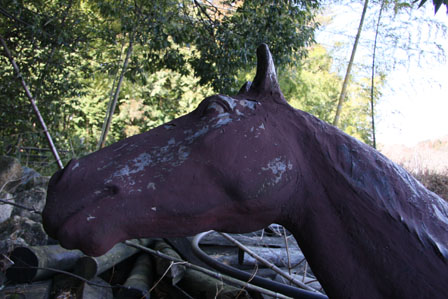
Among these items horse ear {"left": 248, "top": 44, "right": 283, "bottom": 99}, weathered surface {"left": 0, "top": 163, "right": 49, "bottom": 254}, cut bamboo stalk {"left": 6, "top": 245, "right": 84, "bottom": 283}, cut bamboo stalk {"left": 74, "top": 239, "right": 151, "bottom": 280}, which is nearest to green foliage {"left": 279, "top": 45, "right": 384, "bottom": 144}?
weathered surface {"left": 0, "top": 163, "right": 49, "bottom": 254}

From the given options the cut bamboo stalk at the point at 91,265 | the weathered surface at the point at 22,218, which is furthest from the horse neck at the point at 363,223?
the weathered surface at the point at 22,218

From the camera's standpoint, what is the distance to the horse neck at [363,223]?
0.98 metres

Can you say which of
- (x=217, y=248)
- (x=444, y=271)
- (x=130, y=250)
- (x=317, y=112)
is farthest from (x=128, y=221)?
(x=317, y=112)

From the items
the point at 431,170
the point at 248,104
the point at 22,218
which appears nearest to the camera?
the point at 248,104

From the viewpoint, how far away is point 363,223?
3.36 feet

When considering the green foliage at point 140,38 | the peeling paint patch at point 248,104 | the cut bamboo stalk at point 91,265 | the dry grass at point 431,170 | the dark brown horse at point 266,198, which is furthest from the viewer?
the dry grass at point 431,170

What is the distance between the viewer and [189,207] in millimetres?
989

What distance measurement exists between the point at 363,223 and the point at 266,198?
28cm

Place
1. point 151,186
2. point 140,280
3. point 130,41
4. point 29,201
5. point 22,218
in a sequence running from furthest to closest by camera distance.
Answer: point 130,41, point 29,201, point 22,218, point 140,280, point 151,186

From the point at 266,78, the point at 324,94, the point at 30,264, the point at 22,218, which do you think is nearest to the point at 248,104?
the point at 266,78

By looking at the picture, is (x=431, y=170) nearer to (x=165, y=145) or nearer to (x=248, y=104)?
(x=248, y=104)

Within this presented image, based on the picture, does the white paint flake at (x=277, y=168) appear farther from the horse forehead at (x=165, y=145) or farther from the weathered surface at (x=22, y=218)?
the weathered surface at (x=22, y=218)

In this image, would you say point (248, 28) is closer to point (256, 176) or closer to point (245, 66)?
point (245, 66)

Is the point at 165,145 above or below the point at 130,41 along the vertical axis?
below
